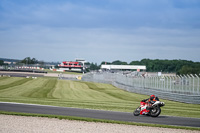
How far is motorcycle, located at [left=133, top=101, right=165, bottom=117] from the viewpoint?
50.4ft

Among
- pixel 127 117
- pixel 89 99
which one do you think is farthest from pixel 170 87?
pixel 127 117

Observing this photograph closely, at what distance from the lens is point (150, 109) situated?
614 inches

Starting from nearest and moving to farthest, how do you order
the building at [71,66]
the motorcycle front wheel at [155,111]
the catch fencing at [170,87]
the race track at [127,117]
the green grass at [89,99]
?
1. the race track at [127,117]
2. the motorcycle front wheel at [155,111]
3. the green grass at [89,99]
4. the catch fencing at [170,87]
5. the building at [71,66]

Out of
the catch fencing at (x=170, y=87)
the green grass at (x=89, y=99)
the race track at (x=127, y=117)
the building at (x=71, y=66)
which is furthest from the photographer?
the building at (x=71, y=66)

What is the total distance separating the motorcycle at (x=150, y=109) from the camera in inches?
605

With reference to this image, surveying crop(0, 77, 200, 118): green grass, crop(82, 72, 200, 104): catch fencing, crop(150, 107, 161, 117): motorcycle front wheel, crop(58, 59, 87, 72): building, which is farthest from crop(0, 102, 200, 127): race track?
crop(58, 59, 87, 72): building

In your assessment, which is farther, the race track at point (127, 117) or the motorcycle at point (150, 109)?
the motorcycle at point (150, 109)

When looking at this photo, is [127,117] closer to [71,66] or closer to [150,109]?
[150,109]

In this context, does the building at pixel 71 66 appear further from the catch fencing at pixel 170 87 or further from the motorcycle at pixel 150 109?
the motorcycle at pixel 150 109

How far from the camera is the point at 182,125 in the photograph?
13.4 meters

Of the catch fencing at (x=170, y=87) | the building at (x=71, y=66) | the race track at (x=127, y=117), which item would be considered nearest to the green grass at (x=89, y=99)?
the catch fencing at (x=170, y=87)

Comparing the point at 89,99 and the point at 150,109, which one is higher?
the point at 150,109

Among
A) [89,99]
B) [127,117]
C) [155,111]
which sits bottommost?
[89,99]

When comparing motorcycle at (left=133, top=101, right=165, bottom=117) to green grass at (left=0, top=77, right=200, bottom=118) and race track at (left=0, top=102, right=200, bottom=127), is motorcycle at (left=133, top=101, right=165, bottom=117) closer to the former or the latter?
race track at (left=0, top=102, right=200, bottom=127)
